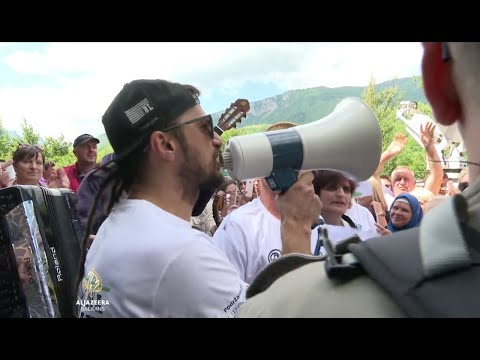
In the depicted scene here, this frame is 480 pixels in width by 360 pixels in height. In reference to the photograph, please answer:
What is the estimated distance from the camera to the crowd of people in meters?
0.73

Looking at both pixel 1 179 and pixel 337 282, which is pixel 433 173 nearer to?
pixel 1 179

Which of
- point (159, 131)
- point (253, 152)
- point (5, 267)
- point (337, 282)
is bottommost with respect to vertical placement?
point (5, 267)

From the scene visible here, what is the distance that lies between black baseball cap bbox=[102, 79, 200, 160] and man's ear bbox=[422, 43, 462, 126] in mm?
1312

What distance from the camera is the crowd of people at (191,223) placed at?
0.73 m

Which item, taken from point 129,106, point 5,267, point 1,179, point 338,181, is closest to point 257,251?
point 338,181

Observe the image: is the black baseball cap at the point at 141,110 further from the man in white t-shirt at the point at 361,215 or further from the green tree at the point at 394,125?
the green tree at the point at 394,125

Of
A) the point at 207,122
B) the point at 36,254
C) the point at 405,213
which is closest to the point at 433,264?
the point at 207,122

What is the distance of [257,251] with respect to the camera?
2498mm

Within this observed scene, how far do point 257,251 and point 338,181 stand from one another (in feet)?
2.38

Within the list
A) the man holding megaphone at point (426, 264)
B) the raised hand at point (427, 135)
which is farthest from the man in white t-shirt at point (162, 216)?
the raised hand at point (427, 135)

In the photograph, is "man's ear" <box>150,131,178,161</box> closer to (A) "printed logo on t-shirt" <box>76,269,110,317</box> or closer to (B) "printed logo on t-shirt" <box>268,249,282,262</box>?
(A) "printed logo on t-shirt" <box>76,269,110,317</box>

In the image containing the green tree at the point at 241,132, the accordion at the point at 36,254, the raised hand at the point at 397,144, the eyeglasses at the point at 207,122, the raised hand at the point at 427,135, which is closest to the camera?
the eyeglasses at the point at 207,122

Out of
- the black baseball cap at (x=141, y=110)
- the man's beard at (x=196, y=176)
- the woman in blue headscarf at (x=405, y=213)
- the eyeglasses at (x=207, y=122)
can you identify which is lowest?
the woman in blue headscarf at (x=405, y=213)

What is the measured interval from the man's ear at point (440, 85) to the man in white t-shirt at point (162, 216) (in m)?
0.97
